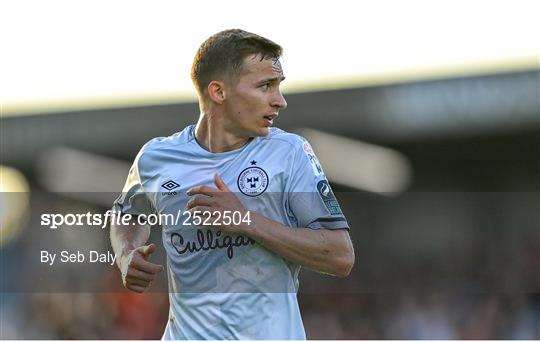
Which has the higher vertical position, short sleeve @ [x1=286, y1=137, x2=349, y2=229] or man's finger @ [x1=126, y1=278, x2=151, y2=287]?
short sleeve @ [x1=286, y1=137, x2=349, y2=229]

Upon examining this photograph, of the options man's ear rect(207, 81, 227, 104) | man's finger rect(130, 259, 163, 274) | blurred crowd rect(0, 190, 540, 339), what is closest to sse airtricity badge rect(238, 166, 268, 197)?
man's ear rect(207, 81, 227, 104)

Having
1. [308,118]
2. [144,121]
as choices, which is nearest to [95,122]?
[144,121]

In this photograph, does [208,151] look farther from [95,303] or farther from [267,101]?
[95,303]

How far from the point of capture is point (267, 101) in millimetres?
4156

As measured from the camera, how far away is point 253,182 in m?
4.09

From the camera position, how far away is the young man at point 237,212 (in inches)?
155

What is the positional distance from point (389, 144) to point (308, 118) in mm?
921

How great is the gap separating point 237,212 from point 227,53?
77 centimetres

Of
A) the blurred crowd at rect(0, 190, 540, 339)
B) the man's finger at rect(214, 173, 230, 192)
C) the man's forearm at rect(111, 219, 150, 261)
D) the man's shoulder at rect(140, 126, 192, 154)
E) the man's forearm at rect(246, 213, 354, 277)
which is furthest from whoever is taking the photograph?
the blurred crowd at rect(0, 190, 540, 339)

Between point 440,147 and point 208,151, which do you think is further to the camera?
point 440,147

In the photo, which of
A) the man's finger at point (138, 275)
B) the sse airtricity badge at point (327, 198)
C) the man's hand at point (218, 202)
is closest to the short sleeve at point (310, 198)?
the sse airtricity badge at point (327, 198)

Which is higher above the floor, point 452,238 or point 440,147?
point 440,147

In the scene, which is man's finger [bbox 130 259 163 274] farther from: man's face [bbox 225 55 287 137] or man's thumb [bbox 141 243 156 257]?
man's face [bbox 225 55 287 137]

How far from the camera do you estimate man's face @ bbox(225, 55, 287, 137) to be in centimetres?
416
